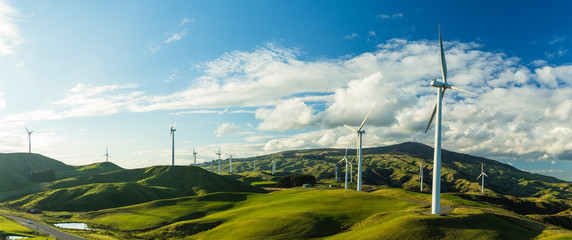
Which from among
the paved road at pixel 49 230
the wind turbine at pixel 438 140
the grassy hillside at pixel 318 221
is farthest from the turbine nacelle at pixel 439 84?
the paved road at pixel 49 230

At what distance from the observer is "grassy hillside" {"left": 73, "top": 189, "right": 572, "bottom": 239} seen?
68.9 m

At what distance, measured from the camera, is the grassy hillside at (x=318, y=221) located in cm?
6894

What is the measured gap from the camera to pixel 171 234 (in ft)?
299

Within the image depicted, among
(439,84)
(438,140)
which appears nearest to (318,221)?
(438,140)

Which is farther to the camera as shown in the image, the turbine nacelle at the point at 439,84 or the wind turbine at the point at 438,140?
the turbine nacelle at the point at 439,84

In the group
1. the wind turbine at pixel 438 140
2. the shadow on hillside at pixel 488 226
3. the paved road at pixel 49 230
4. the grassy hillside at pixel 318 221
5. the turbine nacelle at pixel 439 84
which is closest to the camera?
the shadow on hillside at pixel 488 226

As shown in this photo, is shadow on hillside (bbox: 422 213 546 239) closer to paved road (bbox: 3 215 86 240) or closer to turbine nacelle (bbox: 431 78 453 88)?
turbine nacelle (bbox: 431 78 453 88)

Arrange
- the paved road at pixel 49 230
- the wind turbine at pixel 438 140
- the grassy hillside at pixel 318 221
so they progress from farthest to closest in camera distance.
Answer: the paved road at pixel 49 230 → the wind turbine at pixel 438 140 → the grassy hillside at pixel 318 221

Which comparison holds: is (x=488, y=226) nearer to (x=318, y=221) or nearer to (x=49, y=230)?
(x=318, y=221)

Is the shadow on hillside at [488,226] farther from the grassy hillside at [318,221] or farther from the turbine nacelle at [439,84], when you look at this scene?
the turbine nacelle at [439,84]

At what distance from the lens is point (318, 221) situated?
90.1 metres

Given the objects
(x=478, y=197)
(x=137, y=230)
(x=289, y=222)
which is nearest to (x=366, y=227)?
(x=289, y=222)

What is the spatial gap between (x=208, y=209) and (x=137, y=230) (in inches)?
1247

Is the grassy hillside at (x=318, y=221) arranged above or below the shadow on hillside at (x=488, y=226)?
below
